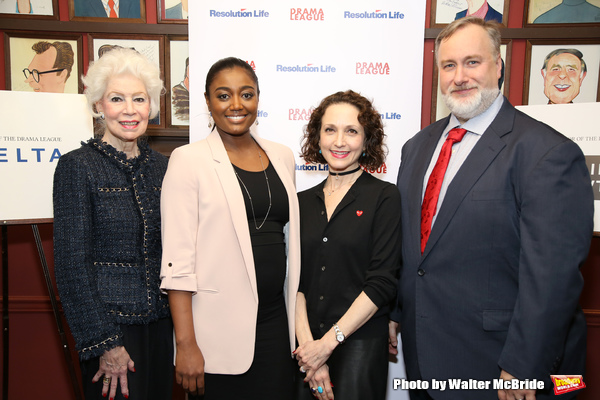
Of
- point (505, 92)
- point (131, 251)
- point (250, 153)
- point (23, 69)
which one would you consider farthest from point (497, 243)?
point (23, 69)

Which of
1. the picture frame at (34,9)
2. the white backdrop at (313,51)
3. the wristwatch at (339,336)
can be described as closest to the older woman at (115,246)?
the wristwatch at (339,336)

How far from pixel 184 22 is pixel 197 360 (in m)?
2.50

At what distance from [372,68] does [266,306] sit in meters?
1.82

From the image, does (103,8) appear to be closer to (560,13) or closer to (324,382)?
(324,382)

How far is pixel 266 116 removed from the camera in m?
2.70

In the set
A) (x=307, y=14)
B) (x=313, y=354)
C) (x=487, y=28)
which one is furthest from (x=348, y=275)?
(x=307, y=14)

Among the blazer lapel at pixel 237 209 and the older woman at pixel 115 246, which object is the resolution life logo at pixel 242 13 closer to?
the older woman at pixel 115 246

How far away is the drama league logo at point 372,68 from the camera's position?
2650 mm

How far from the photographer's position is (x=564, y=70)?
2.90 m

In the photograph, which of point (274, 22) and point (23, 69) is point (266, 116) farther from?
point (23, 69)

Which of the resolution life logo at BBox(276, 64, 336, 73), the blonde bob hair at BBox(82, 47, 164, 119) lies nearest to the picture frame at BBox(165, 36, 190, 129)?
the resolution life logo at BBox(276, 64, 336, 73)

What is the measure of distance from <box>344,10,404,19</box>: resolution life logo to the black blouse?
1.48m

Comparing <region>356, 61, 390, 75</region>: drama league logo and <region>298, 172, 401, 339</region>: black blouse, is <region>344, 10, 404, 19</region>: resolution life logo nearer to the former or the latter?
<region>356, 61, 390, 75</region>: drama league logo

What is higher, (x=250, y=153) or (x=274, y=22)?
(x=274, y=22)
